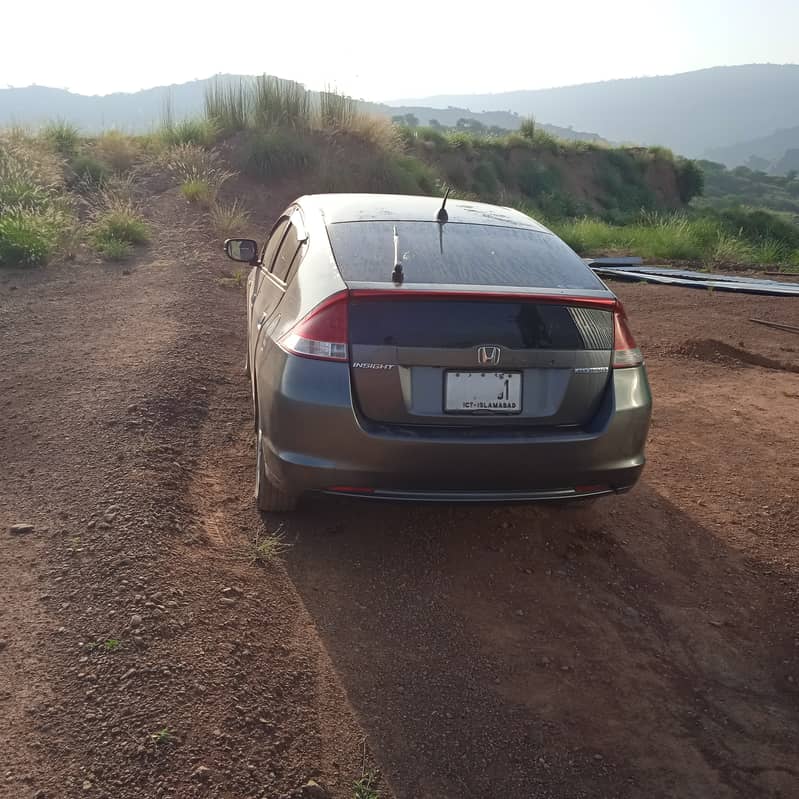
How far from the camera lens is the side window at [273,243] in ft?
16.3

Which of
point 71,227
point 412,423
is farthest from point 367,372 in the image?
point 71,227

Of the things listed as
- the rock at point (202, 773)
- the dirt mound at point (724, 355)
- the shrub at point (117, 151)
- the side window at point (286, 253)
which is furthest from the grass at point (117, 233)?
the rock at point (202, 773)

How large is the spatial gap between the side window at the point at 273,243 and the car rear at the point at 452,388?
1599mm

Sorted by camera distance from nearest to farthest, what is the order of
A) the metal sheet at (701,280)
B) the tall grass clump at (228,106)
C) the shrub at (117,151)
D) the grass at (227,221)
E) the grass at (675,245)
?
the metal sheet at (701,280)
the grass at (227,221)
the grass at (675,245)
the shrub at (117,151)
the tall grass clump at (228,106)

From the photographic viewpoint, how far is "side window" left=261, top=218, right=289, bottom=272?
4.98 meters

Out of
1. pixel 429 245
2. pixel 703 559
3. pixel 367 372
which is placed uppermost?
pixel 429 245

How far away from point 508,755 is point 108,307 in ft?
22.7

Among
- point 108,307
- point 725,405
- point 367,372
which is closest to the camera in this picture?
point 367,372

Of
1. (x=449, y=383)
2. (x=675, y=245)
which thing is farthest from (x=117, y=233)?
(x=675, y=245)

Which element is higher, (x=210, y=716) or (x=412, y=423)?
(x=412, y=423)

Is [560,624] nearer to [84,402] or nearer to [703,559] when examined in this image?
[703,559]

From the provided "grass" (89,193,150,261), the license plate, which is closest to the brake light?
the license plate

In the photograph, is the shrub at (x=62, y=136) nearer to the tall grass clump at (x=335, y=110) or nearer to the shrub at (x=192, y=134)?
the shrub at (x=192, y=134)

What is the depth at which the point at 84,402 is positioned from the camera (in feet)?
17.1
